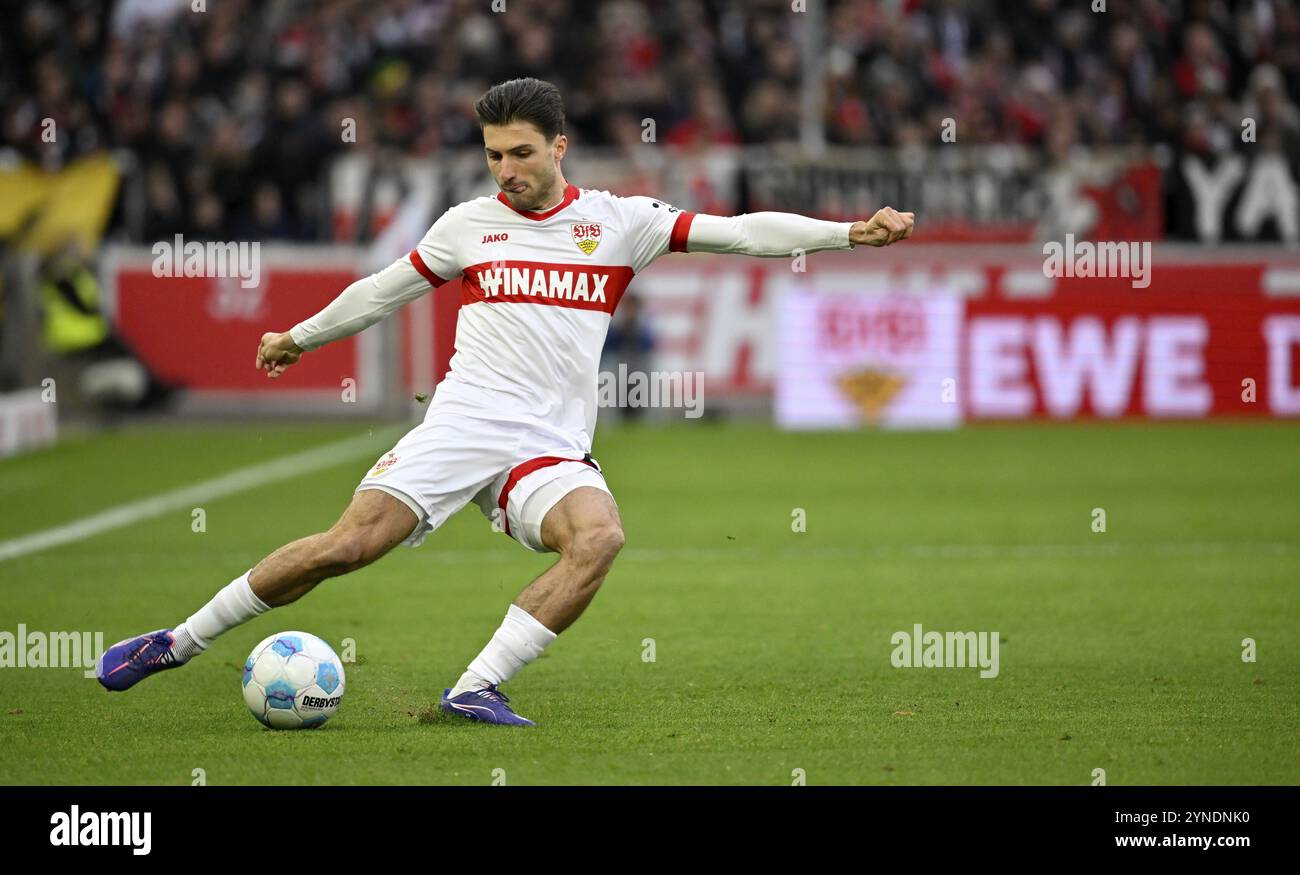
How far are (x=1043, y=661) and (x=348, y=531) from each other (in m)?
3.06

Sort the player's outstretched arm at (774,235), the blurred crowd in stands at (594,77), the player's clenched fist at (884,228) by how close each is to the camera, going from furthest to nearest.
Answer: the blurred crowd in stands at (594,77), the player's outstretched arm at (774,235), the player's clenched fist at (884,228)

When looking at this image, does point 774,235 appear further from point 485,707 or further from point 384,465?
point 485,707

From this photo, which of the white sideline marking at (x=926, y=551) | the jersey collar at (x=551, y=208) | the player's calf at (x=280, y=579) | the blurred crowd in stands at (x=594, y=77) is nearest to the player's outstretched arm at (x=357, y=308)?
the jersey collar at (x=551, y=208)

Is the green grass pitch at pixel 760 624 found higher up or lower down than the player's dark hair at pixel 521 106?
lower down

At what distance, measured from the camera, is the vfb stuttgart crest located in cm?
693

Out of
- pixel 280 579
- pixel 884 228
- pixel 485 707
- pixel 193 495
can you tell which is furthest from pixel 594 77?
pixel 485 707

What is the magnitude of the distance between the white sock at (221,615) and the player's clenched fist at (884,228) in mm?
2397

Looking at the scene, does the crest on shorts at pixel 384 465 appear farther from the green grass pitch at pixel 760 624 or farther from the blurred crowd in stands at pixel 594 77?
the blurred crowd in stands at pixel 594 77

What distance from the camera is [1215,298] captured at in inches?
792

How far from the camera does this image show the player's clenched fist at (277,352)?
7008 mm

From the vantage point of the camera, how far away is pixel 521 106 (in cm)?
665

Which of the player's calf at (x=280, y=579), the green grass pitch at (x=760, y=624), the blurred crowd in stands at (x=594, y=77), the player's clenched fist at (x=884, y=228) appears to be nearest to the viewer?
the green grass pitch at (x=760, y=624)
